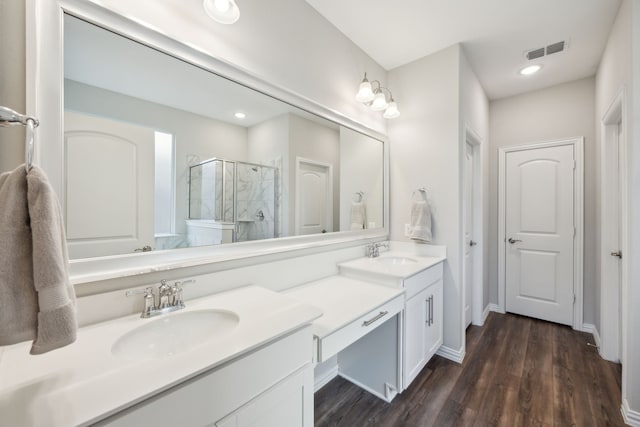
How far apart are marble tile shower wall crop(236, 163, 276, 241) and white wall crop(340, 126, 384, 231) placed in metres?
0.71

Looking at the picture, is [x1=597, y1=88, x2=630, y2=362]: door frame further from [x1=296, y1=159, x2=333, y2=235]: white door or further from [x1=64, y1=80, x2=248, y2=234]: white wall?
[x1=64, y1=80, x2=248, y2=234]: white wall

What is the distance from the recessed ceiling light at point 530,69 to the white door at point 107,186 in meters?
3.27

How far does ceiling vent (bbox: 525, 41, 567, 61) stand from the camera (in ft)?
7.10

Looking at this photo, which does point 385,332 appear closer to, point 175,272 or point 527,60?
point 175,272

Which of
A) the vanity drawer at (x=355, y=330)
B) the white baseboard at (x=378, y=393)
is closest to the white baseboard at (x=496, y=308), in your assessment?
the white baseboard at (x=378, y=393)

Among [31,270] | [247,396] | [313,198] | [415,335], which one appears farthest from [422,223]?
[31,270]

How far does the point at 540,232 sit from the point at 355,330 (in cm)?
285

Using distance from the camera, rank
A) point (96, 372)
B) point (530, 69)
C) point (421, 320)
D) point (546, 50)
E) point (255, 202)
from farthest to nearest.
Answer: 1. point (530, 69)
2. point (546, 50)
3. point (421, 320)
4. point (255, 202)
5. point (96, 372)

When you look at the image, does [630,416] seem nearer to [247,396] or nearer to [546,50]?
[247,396]

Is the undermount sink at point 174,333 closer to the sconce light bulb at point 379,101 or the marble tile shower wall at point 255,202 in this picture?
the marble tile shower wall at point 255,202

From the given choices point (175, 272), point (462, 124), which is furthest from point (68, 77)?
point (462, 124)

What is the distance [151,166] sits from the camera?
1.09 meters

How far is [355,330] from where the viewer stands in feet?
4.15

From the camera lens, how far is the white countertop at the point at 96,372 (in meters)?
0.53
